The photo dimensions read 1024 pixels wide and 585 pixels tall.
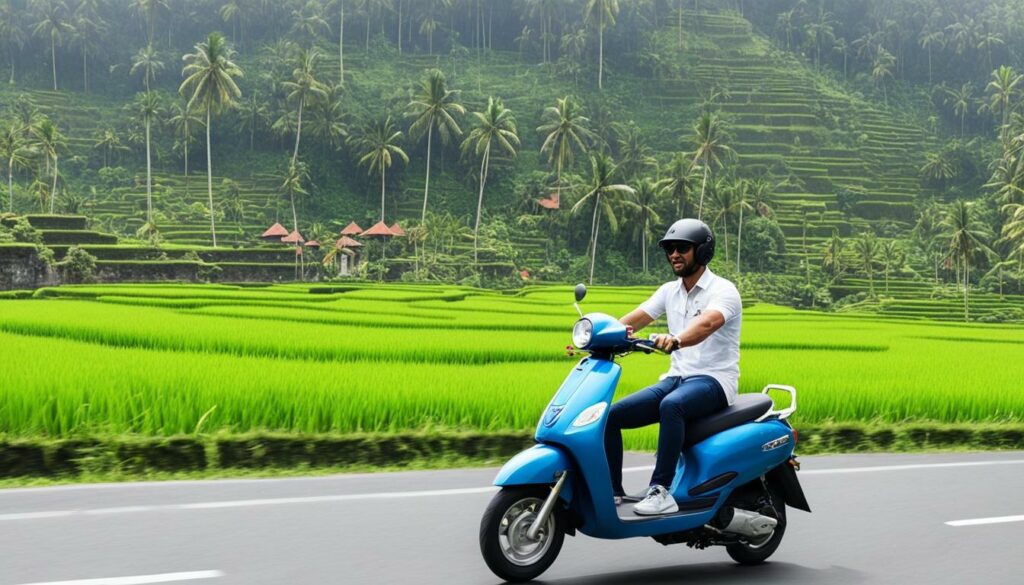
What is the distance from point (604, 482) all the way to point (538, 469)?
0.31 m

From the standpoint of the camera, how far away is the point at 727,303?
5074 millimetres

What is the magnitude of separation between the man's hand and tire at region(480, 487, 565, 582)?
0.80 metres

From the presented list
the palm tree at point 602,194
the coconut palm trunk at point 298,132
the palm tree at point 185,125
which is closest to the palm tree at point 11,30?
the palm tree at point 185,125

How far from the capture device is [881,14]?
435 feet

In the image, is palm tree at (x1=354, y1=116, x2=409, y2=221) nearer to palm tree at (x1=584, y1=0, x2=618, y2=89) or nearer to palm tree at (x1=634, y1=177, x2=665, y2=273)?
palm tree at (x1=634, y1=177, x2=665, y2=273)

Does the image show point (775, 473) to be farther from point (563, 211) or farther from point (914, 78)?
point (914, 78)

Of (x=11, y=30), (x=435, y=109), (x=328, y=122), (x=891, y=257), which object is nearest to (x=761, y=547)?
(x=891, y=257)

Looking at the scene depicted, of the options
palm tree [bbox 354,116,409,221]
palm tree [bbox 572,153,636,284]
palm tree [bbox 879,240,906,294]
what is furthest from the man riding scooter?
palm tree [bbox 354,116,409,221]

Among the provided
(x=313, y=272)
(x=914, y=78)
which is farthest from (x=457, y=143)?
(x=914, y=78)

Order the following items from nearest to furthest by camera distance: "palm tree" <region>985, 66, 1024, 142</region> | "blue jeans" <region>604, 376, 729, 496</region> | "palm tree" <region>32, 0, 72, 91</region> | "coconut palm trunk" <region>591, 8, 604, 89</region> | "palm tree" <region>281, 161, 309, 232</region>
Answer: "blue jeans" <region>604, 376, 729, 496</region> < "palm tree" <region>281, 161, 309, 232</region> < "palm tree" <region>32, 0, 72, 91</region> < "palm tree" <region>985, 66, 1024, 142</region> < "coconut palm trunk" <region>591, 8, 604, 89</region>

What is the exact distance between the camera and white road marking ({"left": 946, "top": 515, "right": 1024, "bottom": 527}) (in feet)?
20.1

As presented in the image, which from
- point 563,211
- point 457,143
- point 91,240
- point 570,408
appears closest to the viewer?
point 570,408

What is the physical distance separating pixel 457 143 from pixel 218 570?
78240mm

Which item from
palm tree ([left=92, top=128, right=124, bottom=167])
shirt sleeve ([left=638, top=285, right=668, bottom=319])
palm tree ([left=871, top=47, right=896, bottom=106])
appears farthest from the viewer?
palm tree ([left=871, top=47, right=896, bottom=106])
